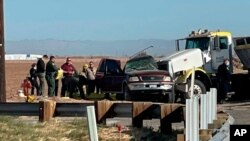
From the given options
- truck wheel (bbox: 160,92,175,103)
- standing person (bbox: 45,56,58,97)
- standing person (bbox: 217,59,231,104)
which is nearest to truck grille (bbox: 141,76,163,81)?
truck wheel (bbox: 160,92,175,103)

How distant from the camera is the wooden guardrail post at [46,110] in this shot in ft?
43.9

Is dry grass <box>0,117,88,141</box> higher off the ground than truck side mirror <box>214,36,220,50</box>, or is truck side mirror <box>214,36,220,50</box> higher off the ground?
truck side mirror <box>214,36,220,50</box>

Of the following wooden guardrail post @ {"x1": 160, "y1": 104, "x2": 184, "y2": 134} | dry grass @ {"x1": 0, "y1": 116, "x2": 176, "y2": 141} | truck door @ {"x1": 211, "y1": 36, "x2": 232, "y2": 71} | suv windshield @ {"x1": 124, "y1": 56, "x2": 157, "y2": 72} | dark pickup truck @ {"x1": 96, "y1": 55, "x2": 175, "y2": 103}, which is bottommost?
dry grass @ {"x1": 0, "y1": 116, "x2": 176, "y2": 141}

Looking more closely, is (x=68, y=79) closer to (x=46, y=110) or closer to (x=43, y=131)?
(x=46, y=110)

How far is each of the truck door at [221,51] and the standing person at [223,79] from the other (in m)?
0.38

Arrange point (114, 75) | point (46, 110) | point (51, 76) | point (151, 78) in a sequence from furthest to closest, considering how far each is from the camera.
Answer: point (114, 75) < point (51, 76) < point (151, 78) < point (46, 110)

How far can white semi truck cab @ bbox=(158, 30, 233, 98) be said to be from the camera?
25734mm

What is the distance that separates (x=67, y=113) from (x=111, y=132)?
126cm

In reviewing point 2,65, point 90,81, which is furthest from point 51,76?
point 2,65

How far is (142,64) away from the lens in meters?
26.5

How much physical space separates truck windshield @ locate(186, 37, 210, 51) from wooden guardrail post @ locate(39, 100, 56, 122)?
14.6 m

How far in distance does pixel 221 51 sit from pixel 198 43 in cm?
102

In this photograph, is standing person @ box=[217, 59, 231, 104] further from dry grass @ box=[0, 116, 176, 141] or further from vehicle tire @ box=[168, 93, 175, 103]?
dry grass @ box=[0, 116, 176, 141]

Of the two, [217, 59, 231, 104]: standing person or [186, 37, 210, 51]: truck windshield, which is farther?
[186, 37, 210, 51]: truck windshield
